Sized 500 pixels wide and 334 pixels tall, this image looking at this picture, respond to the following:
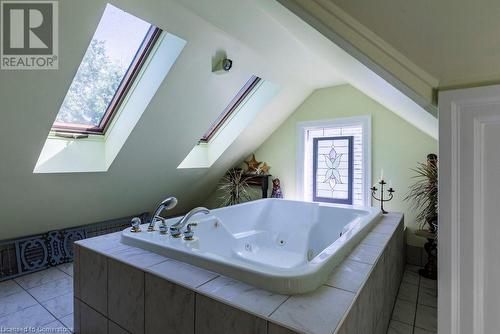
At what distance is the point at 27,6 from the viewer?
1.63 meters

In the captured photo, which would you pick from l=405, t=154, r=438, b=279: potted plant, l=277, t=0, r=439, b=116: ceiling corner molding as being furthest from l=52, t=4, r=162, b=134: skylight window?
l=405, t=154, r=438, b=279: potted plant

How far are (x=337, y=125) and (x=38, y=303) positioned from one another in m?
3.66

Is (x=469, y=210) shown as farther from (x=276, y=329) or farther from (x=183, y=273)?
(x=183, y=273)

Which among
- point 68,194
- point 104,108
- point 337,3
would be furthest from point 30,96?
point 337,3

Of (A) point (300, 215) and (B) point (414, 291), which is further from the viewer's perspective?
(A) point (300, 215)

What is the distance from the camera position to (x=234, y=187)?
13.8 ft

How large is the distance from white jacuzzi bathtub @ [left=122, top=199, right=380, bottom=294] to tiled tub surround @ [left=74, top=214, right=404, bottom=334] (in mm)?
48

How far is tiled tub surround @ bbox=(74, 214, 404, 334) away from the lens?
993mm

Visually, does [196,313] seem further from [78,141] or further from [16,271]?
[16,271]

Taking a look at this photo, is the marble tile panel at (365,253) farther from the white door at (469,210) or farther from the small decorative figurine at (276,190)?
the small decorative figurine at (276,190)

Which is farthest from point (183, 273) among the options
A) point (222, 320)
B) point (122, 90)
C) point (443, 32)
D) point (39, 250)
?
point (39, 250)

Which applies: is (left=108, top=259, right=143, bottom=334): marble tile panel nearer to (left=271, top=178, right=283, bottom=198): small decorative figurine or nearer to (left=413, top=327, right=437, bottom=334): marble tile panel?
(left=413, top=327, right=437, bottom=334): marble tile panel

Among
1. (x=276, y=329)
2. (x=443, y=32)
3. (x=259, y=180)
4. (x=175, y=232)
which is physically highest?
(x=443, y=32)

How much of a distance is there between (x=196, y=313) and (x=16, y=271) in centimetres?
268
